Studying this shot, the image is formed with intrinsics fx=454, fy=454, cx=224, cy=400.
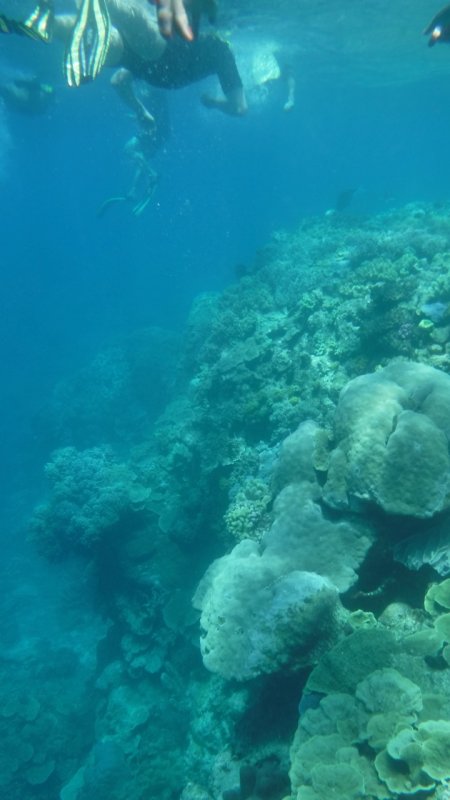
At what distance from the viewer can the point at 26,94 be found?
69.2 feet

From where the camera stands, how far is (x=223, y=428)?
30.5 feet

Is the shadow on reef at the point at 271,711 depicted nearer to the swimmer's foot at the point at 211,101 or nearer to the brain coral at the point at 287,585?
the brain coral at the point at 287,585

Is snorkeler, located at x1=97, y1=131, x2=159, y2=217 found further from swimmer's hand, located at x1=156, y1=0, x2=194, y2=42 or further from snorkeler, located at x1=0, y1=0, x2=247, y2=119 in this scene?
swimmer's hand, located at x1=156, y1=0, x2=194, y2=42

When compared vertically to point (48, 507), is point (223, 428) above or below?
above

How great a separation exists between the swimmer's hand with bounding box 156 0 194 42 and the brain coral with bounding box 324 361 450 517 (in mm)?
3570

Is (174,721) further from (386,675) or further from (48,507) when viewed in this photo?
(386,675)

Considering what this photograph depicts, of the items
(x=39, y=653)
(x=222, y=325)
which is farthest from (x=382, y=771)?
(x=39, y=653)

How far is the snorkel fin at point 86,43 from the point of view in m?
3.76

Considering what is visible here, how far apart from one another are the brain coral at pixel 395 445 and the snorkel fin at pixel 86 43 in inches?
158

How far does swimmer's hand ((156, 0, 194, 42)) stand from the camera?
2.15m

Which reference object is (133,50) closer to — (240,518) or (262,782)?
(240,518)

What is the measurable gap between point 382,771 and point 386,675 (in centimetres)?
59

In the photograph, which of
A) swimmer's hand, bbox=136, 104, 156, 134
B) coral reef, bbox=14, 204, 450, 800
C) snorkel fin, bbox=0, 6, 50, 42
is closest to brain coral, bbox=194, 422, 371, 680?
coral reef, bbox=14, 204, 450, 800

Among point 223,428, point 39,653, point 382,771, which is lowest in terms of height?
point 39,653
